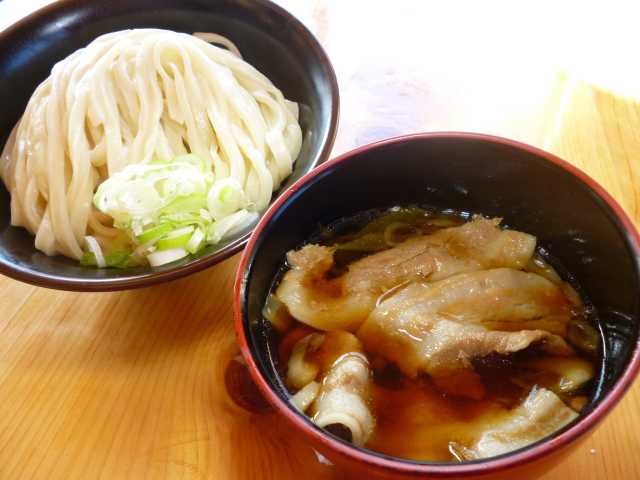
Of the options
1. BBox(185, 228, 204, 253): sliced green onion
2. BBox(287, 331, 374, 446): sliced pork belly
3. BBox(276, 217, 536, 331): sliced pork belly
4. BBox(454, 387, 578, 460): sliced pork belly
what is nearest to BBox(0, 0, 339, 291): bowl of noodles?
BBox(185, 228, 204, 253): sliced green onion

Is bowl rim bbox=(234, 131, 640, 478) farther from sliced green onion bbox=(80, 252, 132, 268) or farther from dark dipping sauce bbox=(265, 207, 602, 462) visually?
sliced green onion bbox=(80, 252, 132, 268)

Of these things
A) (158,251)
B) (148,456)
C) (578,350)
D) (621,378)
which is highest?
(621,378)

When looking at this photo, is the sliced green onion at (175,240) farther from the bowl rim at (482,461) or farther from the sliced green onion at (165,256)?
the bowl rim at (482,461)

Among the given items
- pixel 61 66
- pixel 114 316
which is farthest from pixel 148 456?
pixel 61 66

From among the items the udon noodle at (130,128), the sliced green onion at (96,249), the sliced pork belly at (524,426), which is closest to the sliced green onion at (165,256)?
the sliced green onion at (96,249)

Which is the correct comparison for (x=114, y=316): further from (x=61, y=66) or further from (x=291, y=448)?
(x=61, y=66)

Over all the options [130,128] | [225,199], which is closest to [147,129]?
[130,128]

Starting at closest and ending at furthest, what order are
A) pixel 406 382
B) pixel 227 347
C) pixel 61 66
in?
1. pixel 406 382
2. pixel 227 347
3. pixel 61 66
